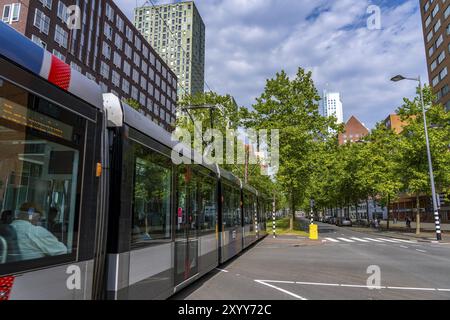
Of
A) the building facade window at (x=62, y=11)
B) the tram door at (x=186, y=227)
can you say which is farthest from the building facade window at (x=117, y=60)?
the tram door at (x=186, y=227)

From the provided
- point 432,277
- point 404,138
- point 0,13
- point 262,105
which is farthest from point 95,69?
point 432,277

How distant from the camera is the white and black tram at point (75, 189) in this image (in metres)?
2.95

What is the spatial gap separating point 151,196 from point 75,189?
1.72 m

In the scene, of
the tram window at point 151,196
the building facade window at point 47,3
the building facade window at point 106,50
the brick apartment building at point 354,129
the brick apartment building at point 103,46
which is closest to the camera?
the tram window at point 151,196

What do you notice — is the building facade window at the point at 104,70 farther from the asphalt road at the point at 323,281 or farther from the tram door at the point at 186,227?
the tram door at the point at 186,227

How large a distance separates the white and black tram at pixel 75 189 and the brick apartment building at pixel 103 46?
2567cm

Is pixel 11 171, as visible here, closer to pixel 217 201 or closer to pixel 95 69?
pixel 217 201

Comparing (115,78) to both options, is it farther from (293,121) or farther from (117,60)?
(293,121)

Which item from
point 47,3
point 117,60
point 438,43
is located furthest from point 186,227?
point 438,43

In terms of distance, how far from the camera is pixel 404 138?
30.7m

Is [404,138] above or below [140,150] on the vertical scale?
above

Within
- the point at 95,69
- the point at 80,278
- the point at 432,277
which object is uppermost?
the point at 95,69

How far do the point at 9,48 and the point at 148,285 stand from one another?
3.44 m
